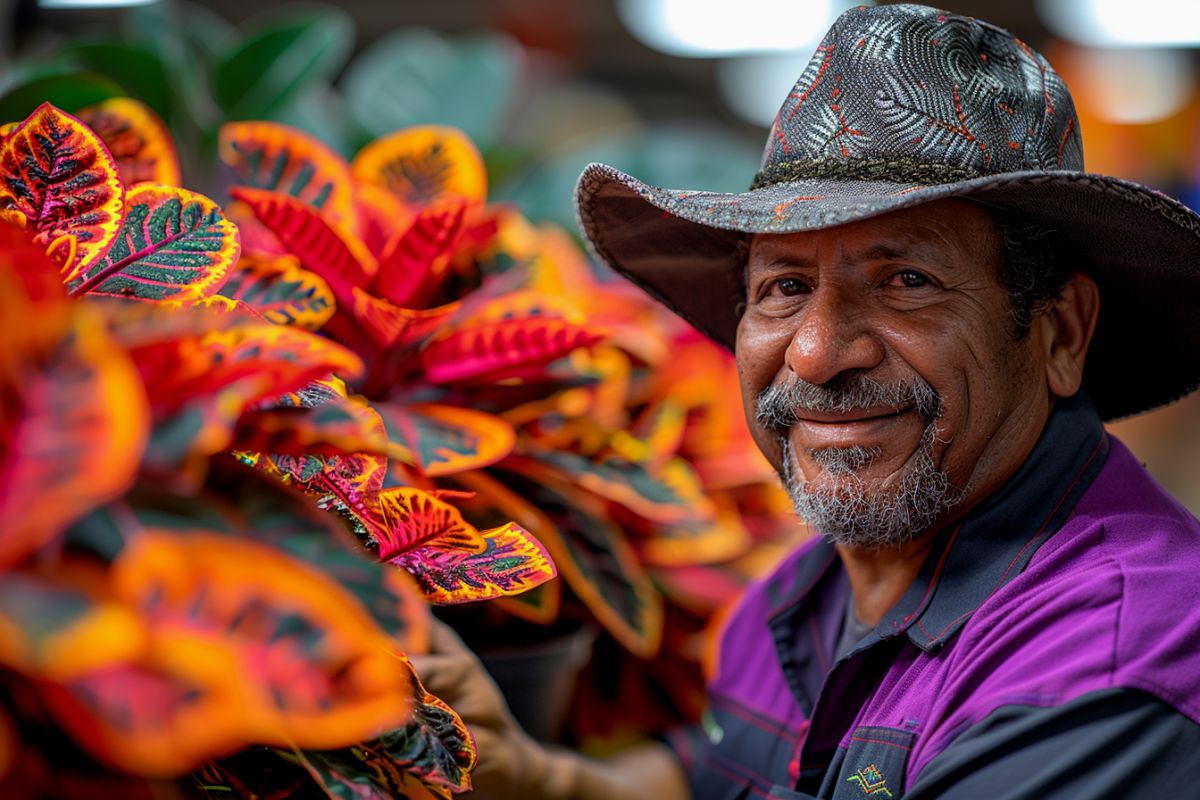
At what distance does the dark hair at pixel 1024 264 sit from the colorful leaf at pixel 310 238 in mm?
539

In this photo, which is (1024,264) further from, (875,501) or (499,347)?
(499,347)

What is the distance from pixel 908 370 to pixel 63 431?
0.66 meters

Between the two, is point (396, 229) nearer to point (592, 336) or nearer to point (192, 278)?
point (592, 336)

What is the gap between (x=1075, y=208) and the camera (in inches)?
33.7

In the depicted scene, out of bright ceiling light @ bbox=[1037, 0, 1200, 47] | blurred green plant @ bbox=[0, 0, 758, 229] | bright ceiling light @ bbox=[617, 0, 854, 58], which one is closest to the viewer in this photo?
blurred green plant @ bbox=[0, 0, 758, 229]

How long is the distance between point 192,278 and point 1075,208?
0.66 m

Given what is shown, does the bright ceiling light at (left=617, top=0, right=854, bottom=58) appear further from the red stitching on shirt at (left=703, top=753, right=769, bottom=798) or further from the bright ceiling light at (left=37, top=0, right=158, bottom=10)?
the red stitching on shirt at (left=703, top=753, right=769, bottom=798)

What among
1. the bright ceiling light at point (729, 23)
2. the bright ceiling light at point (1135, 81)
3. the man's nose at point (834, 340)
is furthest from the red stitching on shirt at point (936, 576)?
the bright ceiling light at point (729, 23)

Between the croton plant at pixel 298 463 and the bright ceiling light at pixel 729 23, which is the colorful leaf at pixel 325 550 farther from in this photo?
the bright ceiling light at pixel 729 23

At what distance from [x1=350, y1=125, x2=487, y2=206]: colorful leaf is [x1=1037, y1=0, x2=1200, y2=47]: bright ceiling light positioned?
18.0 feet

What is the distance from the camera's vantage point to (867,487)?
0.91 m

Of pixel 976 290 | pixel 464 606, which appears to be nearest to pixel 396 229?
pixel 464 606

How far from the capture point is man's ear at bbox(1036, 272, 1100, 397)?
0.94 m

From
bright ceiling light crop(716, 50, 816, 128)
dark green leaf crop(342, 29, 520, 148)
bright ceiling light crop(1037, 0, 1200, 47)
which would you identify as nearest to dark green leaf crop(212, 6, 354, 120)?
dark green leaf crop(342, 29, 520, 148)
